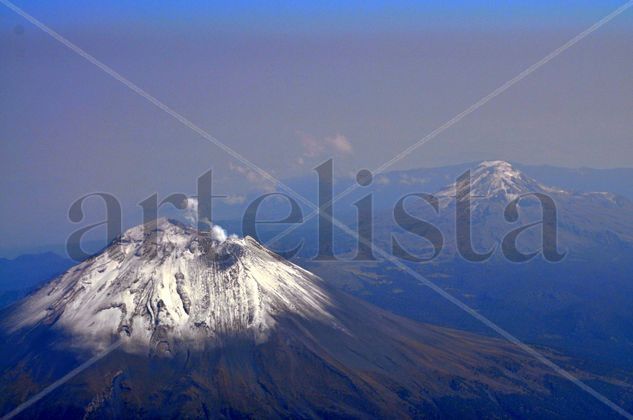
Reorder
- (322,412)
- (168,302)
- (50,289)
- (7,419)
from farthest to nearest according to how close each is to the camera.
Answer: (50,289)
(168,302)
(322,412)
(7,419)

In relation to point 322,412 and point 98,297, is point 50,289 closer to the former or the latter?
point 98,297

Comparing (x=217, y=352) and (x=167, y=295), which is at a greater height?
(x=167, y=295)

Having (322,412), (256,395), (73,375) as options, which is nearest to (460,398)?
(322,412)

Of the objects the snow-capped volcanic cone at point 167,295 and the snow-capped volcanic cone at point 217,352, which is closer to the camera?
the snow-capped volcanic cone at point 217,352

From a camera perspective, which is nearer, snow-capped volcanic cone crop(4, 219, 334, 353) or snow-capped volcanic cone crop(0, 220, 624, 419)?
snow-capped volcanic cone crop(0, 220, 624, 419)

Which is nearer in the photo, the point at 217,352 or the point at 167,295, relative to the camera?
the point at 217,352

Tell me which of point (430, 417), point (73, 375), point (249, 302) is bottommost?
point (430, 417)

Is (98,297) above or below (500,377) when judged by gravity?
above

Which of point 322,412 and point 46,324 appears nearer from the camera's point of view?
point 322,412
